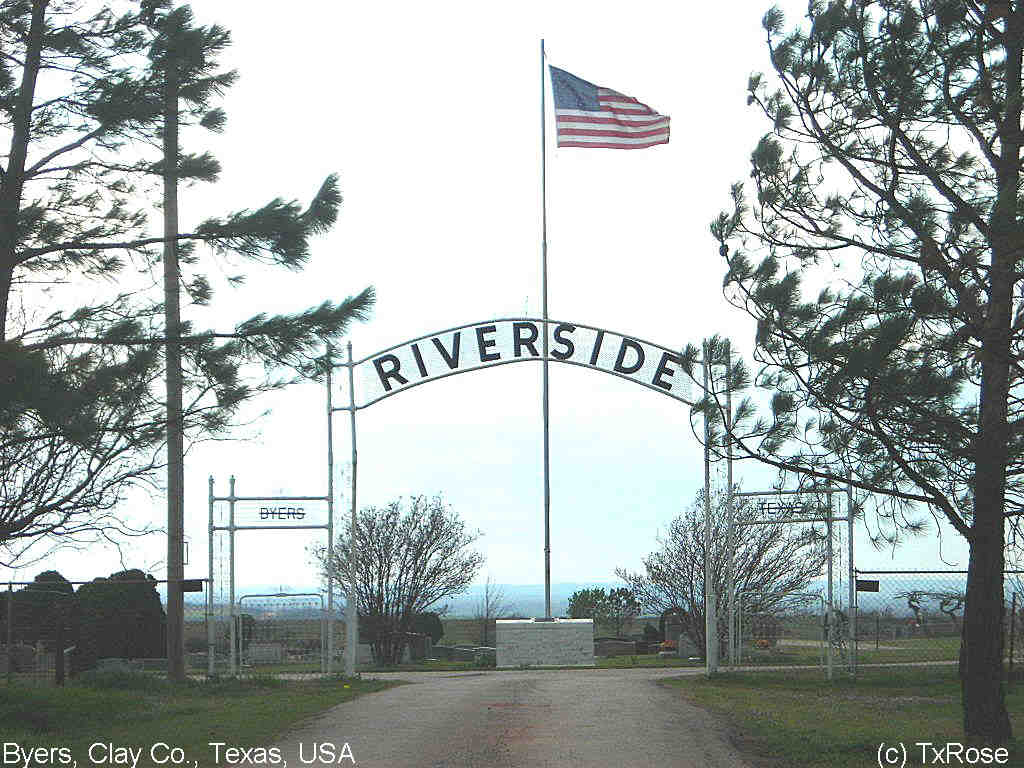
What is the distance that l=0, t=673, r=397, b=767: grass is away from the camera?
440 inches

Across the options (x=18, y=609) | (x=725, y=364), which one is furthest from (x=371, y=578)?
(x=725, y=364)

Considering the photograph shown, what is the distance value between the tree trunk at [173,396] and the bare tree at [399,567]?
10.3m

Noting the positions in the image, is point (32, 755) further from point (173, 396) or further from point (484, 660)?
point (484, 660)

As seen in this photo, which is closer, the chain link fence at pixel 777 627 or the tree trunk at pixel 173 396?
the tree trunk at pixel 173 396

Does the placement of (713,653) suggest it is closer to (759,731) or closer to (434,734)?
(759,731)

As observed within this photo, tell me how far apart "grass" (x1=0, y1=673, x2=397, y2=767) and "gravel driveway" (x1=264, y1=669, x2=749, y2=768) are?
1.73ft

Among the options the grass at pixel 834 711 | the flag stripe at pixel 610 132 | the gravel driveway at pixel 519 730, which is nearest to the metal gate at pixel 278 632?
the gravel driveway at pixel 519 730

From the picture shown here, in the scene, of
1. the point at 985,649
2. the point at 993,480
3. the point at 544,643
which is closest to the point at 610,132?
the point at 544,643

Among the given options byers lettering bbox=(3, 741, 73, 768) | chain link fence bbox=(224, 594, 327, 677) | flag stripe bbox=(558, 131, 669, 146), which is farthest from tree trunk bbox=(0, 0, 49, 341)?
flag stripe bbox=(558, 131, 669, 146)

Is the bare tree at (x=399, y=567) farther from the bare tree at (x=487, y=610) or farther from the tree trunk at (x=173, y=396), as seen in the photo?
the tree trunk at (x=173, y=396)

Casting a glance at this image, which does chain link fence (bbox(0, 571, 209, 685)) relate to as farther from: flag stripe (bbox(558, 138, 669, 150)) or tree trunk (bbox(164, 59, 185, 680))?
flag stripe (bbox(558, 138, 669, 150))

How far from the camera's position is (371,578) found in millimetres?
28531

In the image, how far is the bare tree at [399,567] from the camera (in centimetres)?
2822

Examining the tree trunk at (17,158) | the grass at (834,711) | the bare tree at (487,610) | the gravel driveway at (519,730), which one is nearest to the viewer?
the gravel driveway at (519,730)
